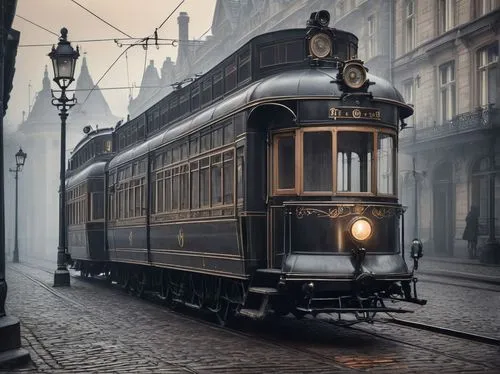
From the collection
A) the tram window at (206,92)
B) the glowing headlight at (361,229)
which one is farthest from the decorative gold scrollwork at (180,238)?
the glowing headlight at (361,229)

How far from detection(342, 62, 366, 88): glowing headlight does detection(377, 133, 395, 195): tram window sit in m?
0.71

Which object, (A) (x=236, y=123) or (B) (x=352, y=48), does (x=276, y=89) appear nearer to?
(A) (x=236, y=123)

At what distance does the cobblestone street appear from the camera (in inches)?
367

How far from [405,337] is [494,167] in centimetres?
2002

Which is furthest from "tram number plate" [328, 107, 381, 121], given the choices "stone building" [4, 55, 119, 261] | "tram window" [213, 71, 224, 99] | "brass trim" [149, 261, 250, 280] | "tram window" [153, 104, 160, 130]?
"stone building" [4, 55, 119, 261]

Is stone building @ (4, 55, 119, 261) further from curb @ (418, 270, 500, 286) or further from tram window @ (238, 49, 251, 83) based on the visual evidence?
tram window @ (238, 49, 251, 83)

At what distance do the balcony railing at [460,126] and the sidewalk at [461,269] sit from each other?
460 centimetres

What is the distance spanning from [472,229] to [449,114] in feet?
19.7

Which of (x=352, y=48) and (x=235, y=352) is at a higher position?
(x=352, y=48)

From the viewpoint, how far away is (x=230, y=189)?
1280 cm

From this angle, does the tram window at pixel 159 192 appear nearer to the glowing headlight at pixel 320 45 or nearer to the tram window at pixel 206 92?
the tram window at pixel 206 92

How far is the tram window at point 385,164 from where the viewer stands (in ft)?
38.4

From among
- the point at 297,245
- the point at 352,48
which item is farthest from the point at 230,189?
the point at 352,48

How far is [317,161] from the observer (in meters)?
11.5
